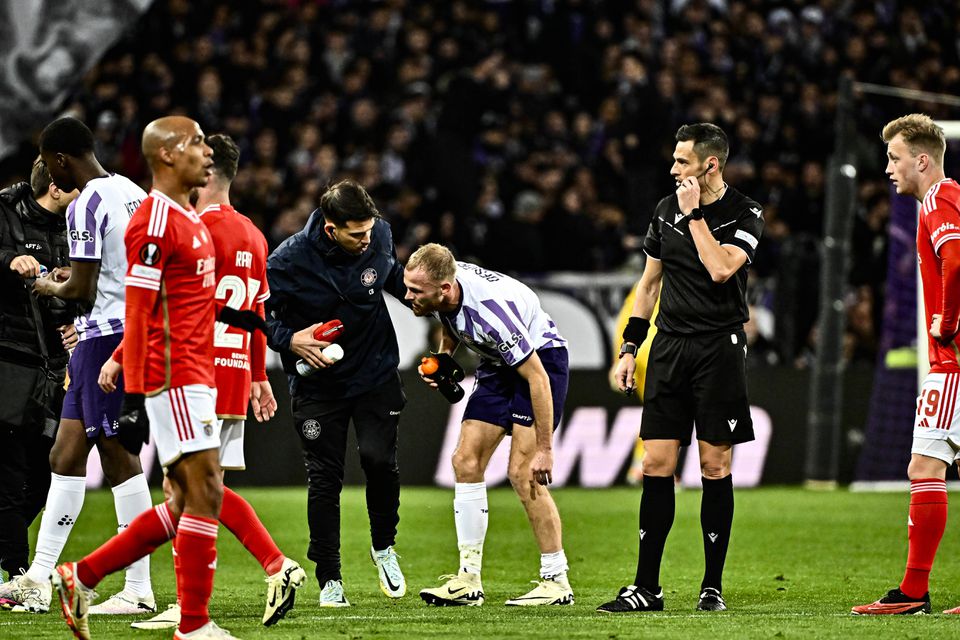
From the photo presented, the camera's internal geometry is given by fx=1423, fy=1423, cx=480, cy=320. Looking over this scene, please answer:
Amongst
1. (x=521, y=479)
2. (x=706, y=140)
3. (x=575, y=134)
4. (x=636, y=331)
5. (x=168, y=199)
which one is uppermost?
(x=575, y=134)

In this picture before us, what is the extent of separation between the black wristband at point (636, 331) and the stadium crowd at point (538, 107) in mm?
8803

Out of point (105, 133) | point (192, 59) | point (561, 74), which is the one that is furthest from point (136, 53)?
point (561, 74)

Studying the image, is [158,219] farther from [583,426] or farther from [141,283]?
[583,426]

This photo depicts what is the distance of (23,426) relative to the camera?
25.0ft

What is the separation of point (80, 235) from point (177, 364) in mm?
1245

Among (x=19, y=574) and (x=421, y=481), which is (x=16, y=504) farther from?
(x=421, y=481)

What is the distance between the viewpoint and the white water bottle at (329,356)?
7289 mm

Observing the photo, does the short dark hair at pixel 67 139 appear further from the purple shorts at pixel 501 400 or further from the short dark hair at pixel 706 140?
the short dark hair at pixel 706 140

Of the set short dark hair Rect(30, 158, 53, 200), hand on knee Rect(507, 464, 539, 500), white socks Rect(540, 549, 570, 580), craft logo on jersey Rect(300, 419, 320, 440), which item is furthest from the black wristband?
short dark hair Rect(30, 158, 53, 200)

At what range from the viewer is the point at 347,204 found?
7.27 metres

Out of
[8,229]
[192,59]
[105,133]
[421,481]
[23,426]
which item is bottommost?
[421,481]

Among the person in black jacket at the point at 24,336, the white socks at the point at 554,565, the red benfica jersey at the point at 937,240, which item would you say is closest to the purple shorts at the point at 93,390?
the person in black jacket at the point at 24,336

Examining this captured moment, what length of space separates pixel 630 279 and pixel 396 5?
22.4 feet

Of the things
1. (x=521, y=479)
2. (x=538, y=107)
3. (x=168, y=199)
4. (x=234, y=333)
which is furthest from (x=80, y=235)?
(x=538, y=107)
